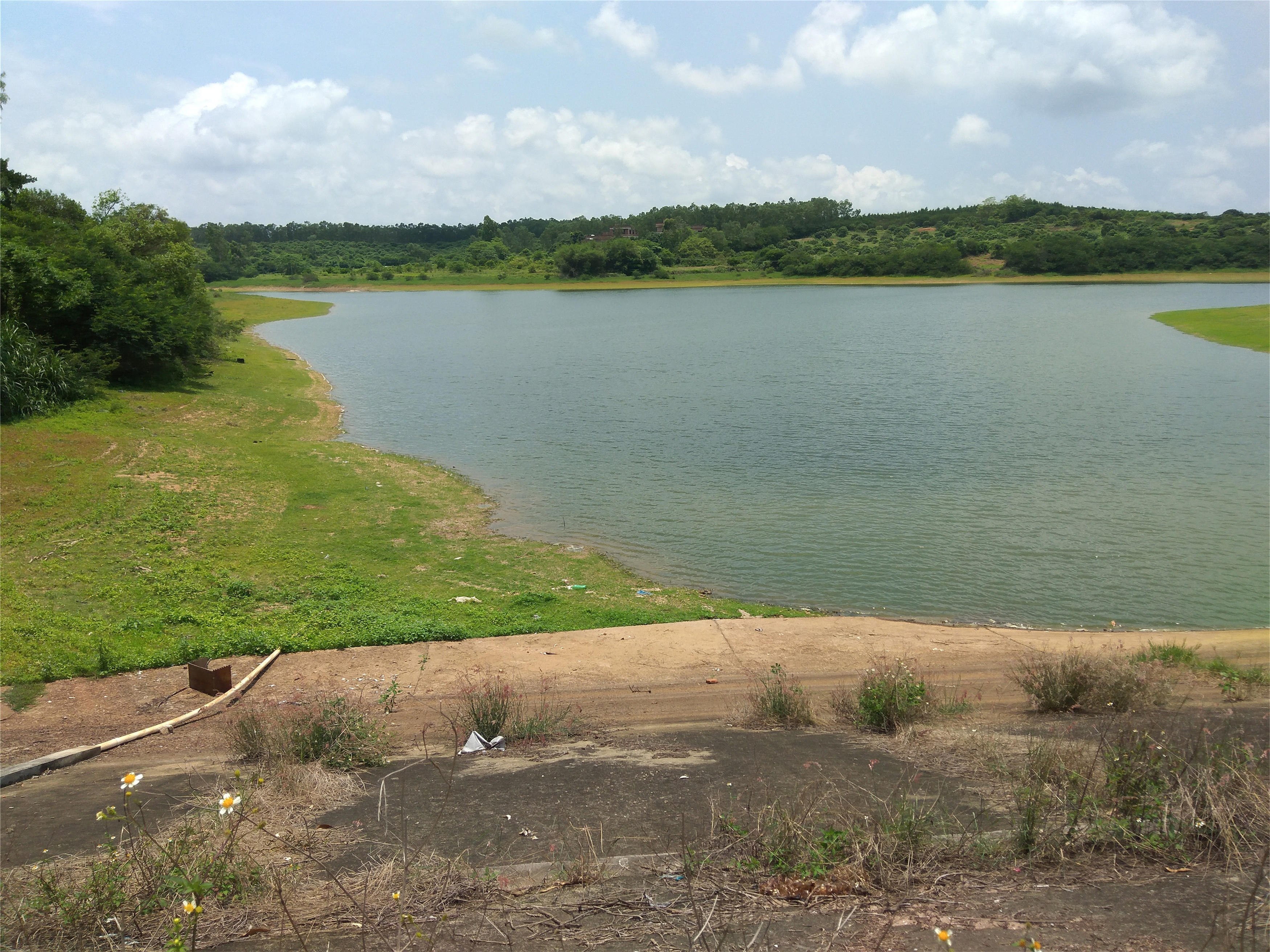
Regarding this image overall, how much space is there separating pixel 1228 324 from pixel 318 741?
5852 cm

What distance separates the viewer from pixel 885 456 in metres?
22.5

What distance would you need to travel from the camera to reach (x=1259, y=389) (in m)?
31.5

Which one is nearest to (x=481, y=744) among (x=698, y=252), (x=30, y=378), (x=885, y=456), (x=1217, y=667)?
(x=1217, y=667)

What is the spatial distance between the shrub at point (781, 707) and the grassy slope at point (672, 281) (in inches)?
4052

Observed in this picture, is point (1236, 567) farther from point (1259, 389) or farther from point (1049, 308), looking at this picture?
point (1049, 308)

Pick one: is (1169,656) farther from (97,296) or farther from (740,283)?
(740,283)

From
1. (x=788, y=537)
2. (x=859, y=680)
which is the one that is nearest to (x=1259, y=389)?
(x=788, y=537)

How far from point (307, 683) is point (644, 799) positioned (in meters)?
5.14

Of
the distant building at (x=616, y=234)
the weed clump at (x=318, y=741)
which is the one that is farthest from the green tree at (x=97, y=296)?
the distant building at (x=616, y=234)

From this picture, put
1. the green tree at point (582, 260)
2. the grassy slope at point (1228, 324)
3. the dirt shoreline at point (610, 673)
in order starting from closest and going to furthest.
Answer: the dirt shoreline at point (610, 673), the grassy slope at point (1228, 324), the green tree at point (582, 260)

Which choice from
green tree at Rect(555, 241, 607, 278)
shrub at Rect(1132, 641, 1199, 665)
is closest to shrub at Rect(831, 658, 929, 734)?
shrub at Rect(1132, 641, 1199, 665)

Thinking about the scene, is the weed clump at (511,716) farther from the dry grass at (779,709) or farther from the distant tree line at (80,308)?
the distant tree line at (80,308)

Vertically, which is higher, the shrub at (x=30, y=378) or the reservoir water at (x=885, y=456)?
the shrub at (x=30, y=378)

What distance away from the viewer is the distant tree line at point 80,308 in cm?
2208
